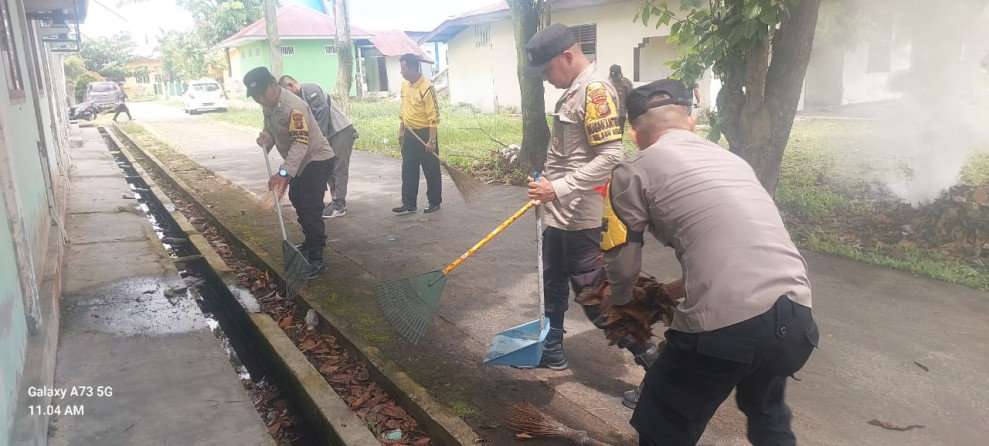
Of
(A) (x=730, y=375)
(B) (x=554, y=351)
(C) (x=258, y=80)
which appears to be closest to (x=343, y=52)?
(C) (x=258, y=80)

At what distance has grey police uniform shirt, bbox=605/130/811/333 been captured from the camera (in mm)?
1919

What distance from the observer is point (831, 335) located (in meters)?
3.85

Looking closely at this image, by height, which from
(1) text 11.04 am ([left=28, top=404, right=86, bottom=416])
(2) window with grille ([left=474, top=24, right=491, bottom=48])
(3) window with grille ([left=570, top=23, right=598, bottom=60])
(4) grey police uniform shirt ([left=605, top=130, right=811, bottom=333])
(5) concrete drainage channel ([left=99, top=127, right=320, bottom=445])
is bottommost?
(5) concrete drainage channel ([left=99, top=127, right=320, bottom=445])

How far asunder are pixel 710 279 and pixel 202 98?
99.3 feet

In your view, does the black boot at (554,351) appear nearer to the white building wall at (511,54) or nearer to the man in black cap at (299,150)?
the man in black cap at (299,150)

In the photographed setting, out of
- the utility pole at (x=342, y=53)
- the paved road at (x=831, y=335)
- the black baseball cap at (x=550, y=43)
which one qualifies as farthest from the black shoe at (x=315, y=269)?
the utility pole at (x=342, y=53)

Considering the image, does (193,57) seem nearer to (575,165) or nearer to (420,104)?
(420,104)

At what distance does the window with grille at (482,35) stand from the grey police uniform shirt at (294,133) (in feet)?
54.1

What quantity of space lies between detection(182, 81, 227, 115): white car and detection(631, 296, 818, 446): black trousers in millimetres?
29976

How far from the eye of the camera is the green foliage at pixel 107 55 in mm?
52688

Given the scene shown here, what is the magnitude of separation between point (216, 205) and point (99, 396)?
5413 mm

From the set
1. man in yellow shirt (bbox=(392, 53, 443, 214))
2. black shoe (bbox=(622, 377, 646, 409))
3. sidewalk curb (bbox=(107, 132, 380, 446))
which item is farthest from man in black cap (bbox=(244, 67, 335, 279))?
black shoe (bbox=(622, 377, 646, 409))

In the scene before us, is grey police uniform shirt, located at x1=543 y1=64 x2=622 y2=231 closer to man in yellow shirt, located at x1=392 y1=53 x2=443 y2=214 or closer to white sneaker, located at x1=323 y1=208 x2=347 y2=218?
man in yellow shirt, located at x1=392 y1=53 x2=443 y2=214

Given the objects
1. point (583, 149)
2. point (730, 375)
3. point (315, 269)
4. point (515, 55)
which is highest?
point (515, 55)
